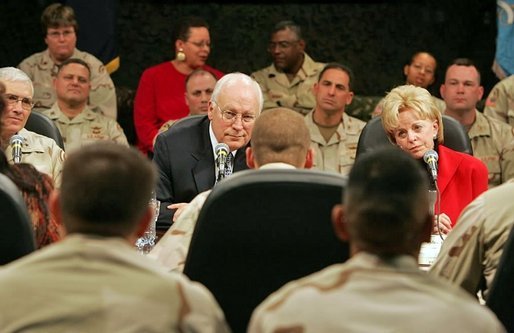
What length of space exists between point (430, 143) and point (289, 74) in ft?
10.0

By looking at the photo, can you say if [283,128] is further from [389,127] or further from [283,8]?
[283,8]

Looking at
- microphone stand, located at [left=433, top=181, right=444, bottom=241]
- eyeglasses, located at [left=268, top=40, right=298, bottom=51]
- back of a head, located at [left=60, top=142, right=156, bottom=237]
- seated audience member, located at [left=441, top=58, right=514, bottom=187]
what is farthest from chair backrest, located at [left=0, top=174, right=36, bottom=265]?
eyeglasses, located at [left=268, top=40, right=298, bottom=51]

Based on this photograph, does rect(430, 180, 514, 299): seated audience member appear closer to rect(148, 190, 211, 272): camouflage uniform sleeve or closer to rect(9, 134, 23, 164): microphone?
rect(148, 190, 211, 272): camouflage uniform sleeve

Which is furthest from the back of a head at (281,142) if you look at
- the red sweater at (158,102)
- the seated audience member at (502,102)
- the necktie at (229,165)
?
the seated audience member at (502,102)

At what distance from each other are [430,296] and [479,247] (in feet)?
3.00

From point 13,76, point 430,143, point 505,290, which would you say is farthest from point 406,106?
point 505,290

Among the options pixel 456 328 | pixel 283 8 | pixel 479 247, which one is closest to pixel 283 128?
pixel 479 247

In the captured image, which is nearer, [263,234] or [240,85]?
[263,234]

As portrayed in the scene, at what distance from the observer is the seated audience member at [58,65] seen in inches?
277

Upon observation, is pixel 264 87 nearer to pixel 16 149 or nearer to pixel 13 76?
pixel 13 76

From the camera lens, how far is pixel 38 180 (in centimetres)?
306

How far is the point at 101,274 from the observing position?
2137 millimetres

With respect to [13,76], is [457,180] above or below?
below

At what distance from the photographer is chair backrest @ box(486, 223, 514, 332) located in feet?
9.02
